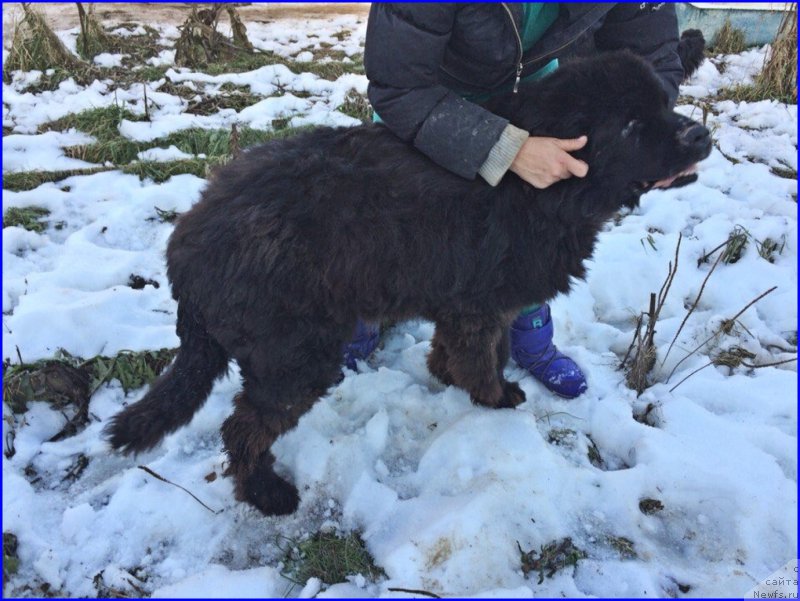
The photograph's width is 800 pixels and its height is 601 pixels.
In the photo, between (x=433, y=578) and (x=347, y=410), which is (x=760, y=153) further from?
(x=433, y=578)

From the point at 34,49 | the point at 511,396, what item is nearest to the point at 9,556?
the point at 511,396

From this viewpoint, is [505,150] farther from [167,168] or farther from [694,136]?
[167,168]

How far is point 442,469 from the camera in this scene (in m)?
2.32

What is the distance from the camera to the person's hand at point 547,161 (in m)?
1.85

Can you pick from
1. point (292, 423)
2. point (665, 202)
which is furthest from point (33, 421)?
point (665, 202)

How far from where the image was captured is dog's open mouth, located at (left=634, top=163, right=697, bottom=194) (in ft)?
6.38

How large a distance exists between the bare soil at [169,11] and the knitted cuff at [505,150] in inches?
295

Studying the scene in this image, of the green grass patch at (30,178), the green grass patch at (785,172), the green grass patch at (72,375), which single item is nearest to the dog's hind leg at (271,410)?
the green grass patch at (72,375)

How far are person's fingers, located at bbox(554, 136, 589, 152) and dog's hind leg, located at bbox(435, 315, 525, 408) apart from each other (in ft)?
2.29

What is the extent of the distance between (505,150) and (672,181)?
2.10ft

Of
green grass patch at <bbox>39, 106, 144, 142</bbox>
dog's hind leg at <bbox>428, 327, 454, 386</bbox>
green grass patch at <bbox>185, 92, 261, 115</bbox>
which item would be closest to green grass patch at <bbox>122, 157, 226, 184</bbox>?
green grass patch at <bbox>39, 106, 144, 142</bbox>

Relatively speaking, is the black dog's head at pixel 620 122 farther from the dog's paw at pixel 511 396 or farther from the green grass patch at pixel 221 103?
the green grass patch at pixel 221 103

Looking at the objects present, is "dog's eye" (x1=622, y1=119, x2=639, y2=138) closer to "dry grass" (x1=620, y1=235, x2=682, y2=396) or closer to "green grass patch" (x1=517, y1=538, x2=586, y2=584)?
"dry grass" (x1=620, y1=235, x2=682, y2=396)

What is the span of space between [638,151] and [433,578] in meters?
1.61
